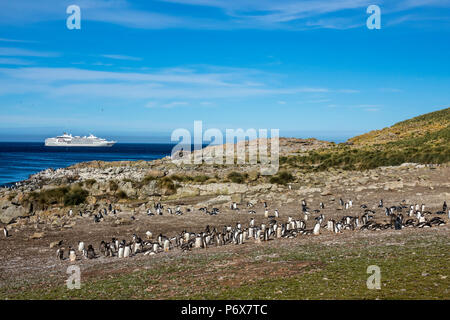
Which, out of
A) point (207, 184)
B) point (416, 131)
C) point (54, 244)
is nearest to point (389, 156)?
point (416, 131)

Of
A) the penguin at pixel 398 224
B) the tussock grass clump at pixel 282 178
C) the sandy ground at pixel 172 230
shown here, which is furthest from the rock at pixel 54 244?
the tussock grass clump at pixel 282 178

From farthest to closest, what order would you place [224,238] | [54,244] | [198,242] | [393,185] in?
[393,185]
[54,244]
[224,238]
[198,242]

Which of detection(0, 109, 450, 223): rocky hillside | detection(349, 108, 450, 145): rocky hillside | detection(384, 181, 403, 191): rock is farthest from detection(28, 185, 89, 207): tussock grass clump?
detection(349, 108, 450, 145): rocky hillside

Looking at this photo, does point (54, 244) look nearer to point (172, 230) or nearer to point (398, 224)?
point (172, 230)

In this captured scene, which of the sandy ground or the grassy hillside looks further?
the grassy hillside

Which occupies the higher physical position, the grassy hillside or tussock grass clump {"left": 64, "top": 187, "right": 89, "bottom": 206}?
the grassy hillside

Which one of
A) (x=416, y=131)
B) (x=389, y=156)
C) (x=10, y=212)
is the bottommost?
(x=10, y=212)

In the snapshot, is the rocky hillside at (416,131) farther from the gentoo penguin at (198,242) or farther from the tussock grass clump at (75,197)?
the gentoo penguin at (198,242)

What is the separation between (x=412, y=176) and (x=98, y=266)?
3155 centimetres

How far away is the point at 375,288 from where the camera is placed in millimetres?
10664

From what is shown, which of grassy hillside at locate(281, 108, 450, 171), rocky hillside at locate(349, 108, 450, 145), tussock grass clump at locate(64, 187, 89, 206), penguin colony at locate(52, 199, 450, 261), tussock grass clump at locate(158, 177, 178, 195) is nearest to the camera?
penguin colony at locate(52, 199, 450, 261)

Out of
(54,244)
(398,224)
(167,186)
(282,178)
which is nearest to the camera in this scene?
(398,224)

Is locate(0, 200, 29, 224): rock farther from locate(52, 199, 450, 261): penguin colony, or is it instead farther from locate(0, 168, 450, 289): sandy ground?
locate(52, 199, 450, 261): penguin colony

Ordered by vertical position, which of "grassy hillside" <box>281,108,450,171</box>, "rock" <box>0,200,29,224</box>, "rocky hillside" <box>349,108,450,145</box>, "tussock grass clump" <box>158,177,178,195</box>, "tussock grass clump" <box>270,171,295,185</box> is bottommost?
"rock" <box>0,200,29,224</box>
